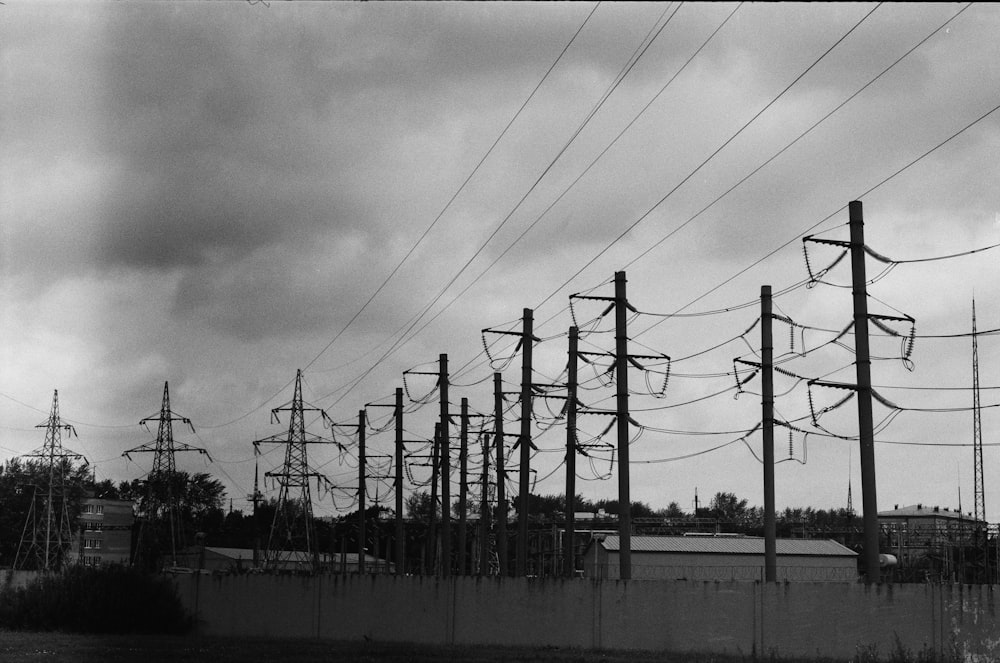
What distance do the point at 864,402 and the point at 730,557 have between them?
53.8 metres

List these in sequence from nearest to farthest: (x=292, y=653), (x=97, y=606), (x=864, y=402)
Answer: (x=864, y=402) < (x=292, y=653) < (x=97, y=606)

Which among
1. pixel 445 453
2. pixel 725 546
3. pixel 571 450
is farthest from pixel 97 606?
pixel 725 546

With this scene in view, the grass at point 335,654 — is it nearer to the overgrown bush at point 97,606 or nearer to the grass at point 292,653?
the grass at point 292,653

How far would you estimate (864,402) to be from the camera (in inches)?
1144

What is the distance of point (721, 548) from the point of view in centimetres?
8100

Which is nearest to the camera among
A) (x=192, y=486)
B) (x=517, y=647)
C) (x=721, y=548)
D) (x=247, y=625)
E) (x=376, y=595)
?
(x=517, y=647)

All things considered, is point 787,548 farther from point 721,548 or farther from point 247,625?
point 247,625

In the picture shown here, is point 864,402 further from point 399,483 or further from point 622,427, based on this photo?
point 399,483

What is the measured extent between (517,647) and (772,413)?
35.3 feet

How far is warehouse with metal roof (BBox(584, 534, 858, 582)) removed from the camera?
78688 mm

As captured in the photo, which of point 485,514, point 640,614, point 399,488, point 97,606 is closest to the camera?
point 640,614

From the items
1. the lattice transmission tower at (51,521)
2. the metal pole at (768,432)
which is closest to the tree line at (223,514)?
the lattice transmission tower at (51,521)

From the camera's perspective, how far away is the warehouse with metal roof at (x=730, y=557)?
78.7m

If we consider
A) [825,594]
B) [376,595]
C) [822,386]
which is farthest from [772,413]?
[376,595]
